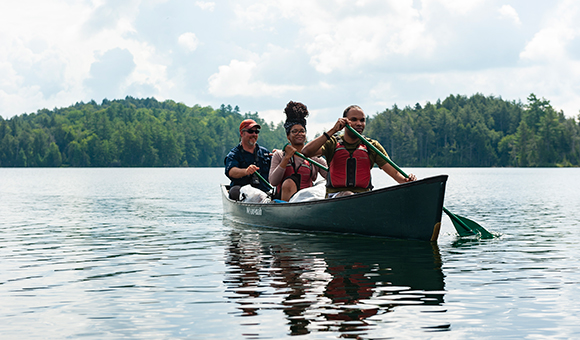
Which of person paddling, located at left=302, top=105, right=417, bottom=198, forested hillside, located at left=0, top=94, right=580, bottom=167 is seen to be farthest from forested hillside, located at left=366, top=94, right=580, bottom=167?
person paddling, located at left=302, top=105, right=417, bottom=198

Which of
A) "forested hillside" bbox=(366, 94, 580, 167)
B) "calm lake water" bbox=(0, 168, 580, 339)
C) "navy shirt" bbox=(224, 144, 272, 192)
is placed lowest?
"calm lake water" bbox=(0, 168, 580, 339)

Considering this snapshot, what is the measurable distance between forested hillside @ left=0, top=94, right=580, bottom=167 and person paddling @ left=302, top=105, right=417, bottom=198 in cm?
11425

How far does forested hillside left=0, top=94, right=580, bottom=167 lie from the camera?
387 ft

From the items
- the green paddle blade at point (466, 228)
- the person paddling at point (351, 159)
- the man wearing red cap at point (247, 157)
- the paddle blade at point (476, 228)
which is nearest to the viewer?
the person paddling at point (351, 159)

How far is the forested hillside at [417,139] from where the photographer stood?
387 feet

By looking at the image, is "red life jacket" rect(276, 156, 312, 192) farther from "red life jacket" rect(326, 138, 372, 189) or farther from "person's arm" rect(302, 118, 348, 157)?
"person's arm" rect(302, 118, 348, 157)

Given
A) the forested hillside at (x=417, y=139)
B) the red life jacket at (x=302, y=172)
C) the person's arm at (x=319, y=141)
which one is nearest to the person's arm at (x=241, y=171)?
the red life jacket at (x=302, y=172)

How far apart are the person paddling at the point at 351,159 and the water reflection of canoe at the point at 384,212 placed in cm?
32

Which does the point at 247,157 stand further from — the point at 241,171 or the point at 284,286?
the point at 284,286

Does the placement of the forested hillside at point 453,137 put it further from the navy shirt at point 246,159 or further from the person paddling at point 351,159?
the person paddling at point 351,159

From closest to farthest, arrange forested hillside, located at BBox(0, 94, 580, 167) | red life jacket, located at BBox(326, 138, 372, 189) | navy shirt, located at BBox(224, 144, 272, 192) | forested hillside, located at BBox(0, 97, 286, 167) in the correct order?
red life jacket, located at BBox(326, 138, 372, 189)
navy shirt, located at BBox(224, 144, 272, 192)
forested hillside, located at BBox(0, 94, 580, 167)
forested hillside, located at BBox(0, 97, 286, 167)

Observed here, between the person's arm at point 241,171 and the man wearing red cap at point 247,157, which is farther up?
the man wearing red cap at point 247,157

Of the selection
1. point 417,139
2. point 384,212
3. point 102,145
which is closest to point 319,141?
point 384,212

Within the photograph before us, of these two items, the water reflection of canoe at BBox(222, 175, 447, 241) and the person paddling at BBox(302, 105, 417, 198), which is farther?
the person paddling at BBox(302, 105, 417, 198)
